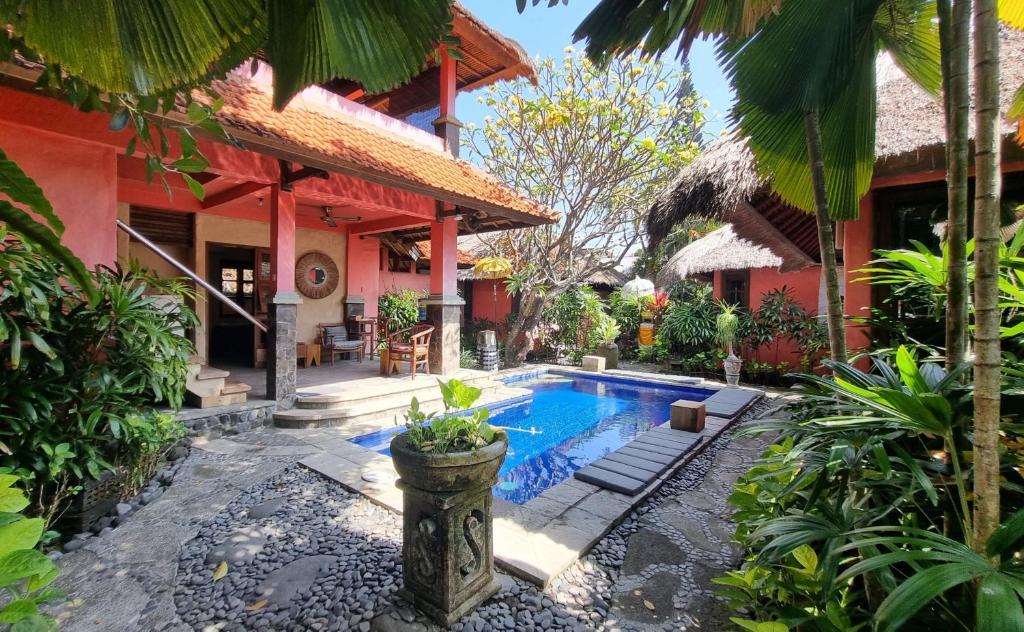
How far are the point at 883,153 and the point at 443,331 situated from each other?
234 inches

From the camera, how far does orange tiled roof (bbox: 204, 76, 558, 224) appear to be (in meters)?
4.24

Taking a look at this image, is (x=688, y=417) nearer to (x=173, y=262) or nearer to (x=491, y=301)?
(x=173, y=262)

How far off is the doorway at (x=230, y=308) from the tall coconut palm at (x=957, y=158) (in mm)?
9072

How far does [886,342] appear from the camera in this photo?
3.19 meters

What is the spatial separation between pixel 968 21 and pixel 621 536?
9.94ft

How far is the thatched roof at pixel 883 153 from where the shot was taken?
3.22 metres

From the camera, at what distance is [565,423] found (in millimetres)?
6789

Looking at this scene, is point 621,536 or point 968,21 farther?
point 621,536

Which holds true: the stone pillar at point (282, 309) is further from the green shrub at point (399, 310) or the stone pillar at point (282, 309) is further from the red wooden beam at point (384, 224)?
the green shrub at point (399, 310)

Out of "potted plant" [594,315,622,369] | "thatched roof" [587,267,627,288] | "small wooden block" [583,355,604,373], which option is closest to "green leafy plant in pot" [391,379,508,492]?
"small wooden block" [583,355,604,373]

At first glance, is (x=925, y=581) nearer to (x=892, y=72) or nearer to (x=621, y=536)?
(x=621, y=536)

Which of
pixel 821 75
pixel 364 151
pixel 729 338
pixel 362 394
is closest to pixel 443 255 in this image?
pixel 364 151

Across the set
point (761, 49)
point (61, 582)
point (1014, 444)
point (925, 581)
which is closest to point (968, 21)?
point (761, 49)

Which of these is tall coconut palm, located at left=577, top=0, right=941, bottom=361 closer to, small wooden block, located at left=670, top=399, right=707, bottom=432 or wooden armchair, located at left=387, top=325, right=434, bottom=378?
small wooden block, located at left=670, top=399, right=707, bottom=432
